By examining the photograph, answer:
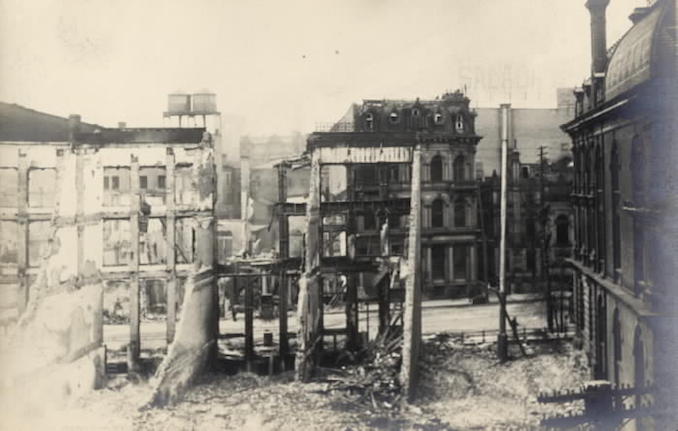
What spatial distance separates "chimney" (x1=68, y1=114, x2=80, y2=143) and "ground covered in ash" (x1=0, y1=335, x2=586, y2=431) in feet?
12.0

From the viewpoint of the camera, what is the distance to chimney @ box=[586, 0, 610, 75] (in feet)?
25.3

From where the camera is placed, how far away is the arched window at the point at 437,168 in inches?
349

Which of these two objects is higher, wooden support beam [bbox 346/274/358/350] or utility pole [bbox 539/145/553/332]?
utility pole [bbox 539/145/553/332]

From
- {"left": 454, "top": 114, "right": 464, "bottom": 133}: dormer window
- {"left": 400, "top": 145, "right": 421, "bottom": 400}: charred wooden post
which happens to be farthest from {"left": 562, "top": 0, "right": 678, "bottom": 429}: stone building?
{"left": 400, "top": 145, "right": 421, "bottom": 400}: charred wooden post

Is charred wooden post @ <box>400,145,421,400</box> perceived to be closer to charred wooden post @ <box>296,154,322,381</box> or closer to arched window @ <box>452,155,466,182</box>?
arched window @ <box>452,155,466,182</box>

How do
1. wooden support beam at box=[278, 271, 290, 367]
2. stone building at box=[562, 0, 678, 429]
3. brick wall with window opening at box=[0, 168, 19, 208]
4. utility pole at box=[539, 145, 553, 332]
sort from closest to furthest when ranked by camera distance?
1. stone building at box=[562, 0, 678, 429]
2. brick wall with window opening at box=[0, 168, 19, 208]
3. utility pole at box=[539, 145, 553, 332]
4. wooden support beam at box=[278, 271, 290, 367]

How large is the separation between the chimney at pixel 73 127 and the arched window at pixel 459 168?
548 cm

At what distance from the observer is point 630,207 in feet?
24.6

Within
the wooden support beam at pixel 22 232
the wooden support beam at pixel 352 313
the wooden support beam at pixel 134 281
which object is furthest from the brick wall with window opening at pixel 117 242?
the wooden support beam at pixel 352 313

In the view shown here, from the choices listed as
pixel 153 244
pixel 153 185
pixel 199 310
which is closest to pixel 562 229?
pixel 199 310

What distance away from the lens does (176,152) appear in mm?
9133

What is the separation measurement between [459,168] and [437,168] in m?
0.33

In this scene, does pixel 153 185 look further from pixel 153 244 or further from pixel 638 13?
pixel 638 13

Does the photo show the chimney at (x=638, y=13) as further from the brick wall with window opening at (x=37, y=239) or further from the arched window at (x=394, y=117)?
the brick wall with window opening at (x=37, y=239)
